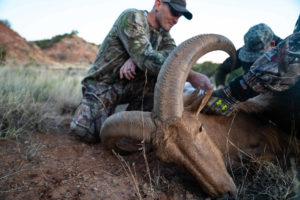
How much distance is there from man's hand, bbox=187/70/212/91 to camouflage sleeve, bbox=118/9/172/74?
489mm

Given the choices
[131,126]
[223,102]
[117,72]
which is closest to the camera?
[131,126]

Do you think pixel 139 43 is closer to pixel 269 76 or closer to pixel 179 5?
pixel 179 5

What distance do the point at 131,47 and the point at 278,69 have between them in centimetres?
173

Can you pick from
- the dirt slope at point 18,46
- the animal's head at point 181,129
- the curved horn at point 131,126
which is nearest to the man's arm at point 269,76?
the animal's head at point 181,129

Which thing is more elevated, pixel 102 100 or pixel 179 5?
pixel 179 5

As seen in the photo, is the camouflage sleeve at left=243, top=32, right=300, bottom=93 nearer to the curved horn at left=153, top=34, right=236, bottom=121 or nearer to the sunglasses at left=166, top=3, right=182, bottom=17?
the curved horn at left=153, top=34, right=236, bottom=121

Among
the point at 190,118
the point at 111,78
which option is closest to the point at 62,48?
the point at 111,78

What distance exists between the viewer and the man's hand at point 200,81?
2.84 metres

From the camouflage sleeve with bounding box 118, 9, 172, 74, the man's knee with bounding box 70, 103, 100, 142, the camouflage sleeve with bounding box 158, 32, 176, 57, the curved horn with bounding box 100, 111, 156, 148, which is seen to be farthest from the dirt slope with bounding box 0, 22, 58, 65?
the curved horn with bounding box 100, 111, 156, 148

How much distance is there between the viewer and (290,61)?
1956mm

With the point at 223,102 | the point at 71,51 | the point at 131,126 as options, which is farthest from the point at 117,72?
the point at 71,51

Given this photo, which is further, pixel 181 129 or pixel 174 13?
pixel 174 13

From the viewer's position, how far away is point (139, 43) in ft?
9.30

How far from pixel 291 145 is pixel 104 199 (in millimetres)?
2278
